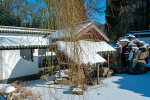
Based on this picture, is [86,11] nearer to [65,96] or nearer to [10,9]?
[10,9]

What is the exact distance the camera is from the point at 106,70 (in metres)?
7.26

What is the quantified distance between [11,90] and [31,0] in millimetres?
2999

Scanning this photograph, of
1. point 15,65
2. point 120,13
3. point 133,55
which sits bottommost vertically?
point 15,65

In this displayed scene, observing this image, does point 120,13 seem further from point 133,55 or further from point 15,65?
point 133,55

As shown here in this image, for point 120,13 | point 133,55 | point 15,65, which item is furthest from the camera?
point 133,55

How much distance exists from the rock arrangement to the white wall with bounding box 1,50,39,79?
21.5 ft

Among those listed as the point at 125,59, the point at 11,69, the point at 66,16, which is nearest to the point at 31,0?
the point at 66,16

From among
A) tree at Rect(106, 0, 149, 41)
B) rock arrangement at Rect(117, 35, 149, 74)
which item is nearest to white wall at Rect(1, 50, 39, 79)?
tree at Rect(106, 0, 149, 41)

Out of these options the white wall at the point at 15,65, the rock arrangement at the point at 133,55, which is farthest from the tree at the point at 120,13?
the rock arrangement at the point at 133,55

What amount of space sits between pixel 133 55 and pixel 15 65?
25.9 feet

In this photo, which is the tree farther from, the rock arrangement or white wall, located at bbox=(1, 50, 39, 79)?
the rock arrangement

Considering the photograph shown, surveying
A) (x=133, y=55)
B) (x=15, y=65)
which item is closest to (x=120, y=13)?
(x=15, y=65)

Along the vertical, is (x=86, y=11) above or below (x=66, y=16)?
above

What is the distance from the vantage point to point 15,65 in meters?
6.21
